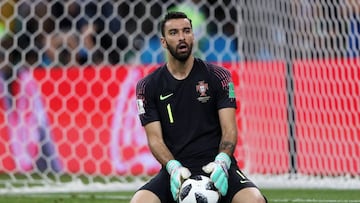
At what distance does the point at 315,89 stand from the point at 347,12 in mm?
849

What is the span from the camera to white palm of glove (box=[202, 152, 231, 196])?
5441 millimetres

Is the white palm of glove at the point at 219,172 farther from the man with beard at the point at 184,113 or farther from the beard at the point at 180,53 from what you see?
the beard at the point at 180,53

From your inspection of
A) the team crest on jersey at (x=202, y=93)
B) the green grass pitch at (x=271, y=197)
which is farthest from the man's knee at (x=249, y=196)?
the green grass pitch at (x=271, y=197)

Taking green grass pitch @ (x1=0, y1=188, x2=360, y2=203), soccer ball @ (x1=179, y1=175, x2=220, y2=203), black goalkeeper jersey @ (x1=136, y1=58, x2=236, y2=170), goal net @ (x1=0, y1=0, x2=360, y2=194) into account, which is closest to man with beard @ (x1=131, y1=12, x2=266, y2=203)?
black goalkeeper jersey @ (x1=136, y1=58, x2=236, y2=170)

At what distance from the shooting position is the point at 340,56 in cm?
969

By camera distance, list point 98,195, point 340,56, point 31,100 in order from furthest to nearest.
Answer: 1. point 31,100
2. point 340,56
3. point 98,195

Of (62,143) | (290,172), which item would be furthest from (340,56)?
(62,143)

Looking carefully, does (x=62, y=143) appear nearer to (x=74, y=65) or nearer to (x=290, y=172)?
(x=74, y=65)

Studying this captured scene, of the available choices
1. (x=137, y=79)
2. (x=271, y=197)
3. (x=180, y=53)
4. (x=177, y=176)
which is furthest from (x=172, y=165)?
(x=137, y=79)

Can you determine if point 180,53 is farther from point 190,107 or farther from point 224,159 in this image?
point 224,159

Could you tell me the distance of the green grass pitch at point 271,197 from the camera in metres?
7.88

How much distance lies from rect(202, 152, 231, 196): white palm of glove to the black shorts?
102 millimetres

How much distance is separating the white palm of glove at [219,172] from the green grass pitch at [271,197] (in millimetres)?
2263

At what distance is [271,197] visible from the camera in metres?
8.12
